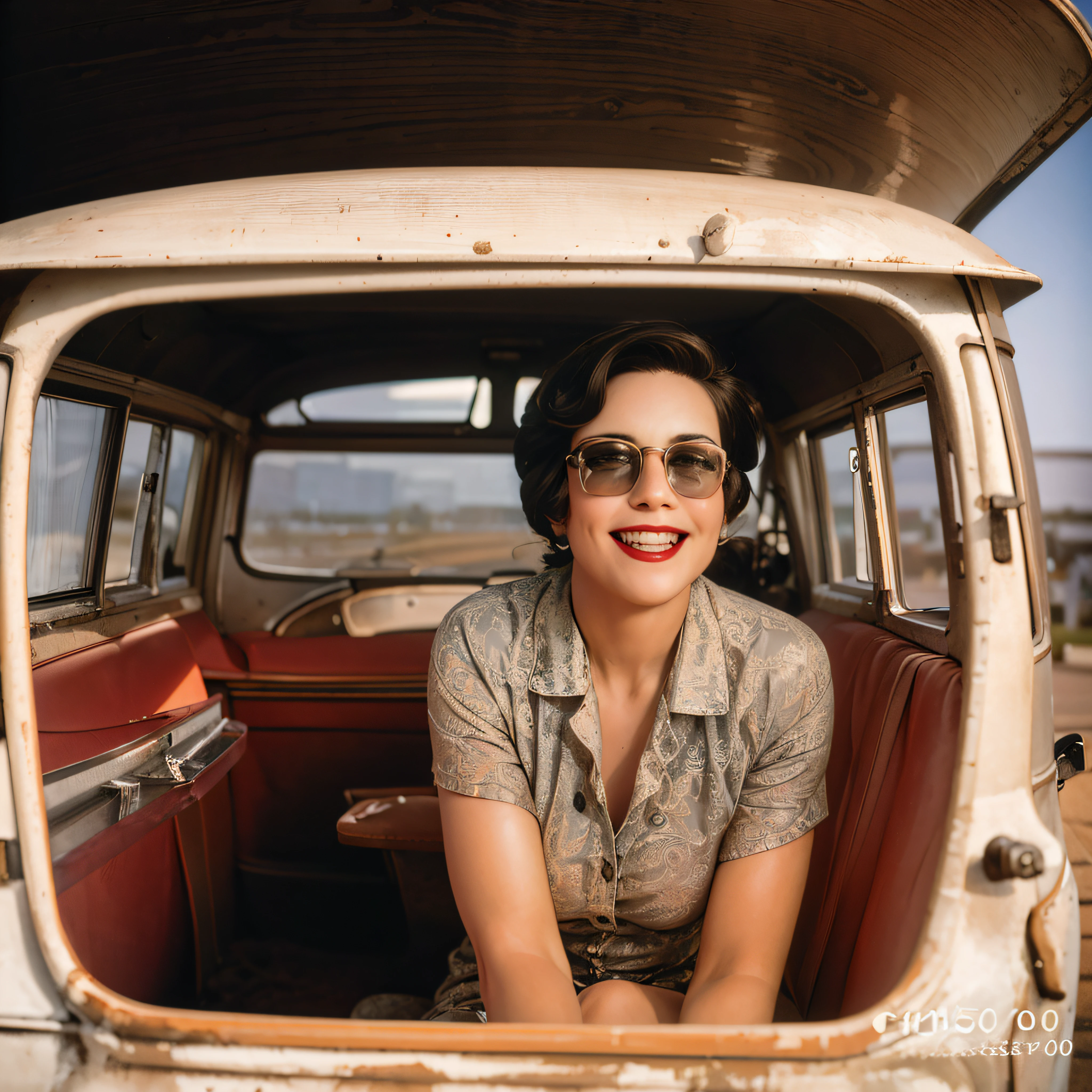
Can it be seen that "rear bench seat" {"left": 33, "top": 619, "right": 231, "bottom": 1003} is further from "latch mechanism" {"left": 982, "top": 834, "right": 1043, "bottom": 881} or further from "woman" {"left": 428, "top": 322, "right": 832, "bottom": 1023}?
"latch mechanism" {"left": 982, "top": 834, "right": 1043, "bottom": 881}

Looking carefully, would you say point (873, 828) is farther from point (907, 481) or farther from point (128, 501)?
point (128, 501)

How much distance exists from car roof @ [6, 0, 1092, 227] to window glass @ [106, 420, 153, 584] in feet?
3.46

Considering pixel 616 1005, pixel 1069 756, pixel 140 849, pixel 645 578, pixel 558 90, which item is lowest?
pixel 140 849

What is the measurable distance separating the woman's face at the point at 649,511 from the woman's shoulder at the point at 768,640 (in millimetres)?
185

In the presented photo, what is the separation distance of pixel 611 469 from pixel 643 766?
58 cm

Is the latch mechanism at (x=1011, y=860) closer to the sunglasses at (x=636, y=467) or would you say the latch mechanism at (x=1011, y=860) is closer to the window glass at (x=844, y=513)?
the sunglasses at (x=636, y=467)

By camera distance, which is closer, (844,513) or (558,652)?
(558,652)

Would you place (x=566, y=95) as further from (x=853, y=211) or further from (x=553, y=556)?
(x=553, y=556)

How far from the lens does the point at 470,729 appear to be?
138cm

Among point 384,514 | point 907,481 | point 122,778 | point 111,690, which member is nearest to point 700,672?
point 907,481

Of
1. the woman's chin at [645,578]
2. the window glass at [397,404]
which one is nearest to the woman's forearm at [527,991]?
the woman's chin at [645,578]

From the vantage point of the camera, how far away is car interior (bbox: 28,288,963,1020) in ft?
4.99

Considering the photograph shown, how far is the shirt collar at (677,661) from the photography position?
1.40 meters

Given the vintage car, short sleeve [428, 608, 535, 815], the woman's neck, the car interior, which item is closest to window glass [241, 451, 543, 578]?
the car interior
